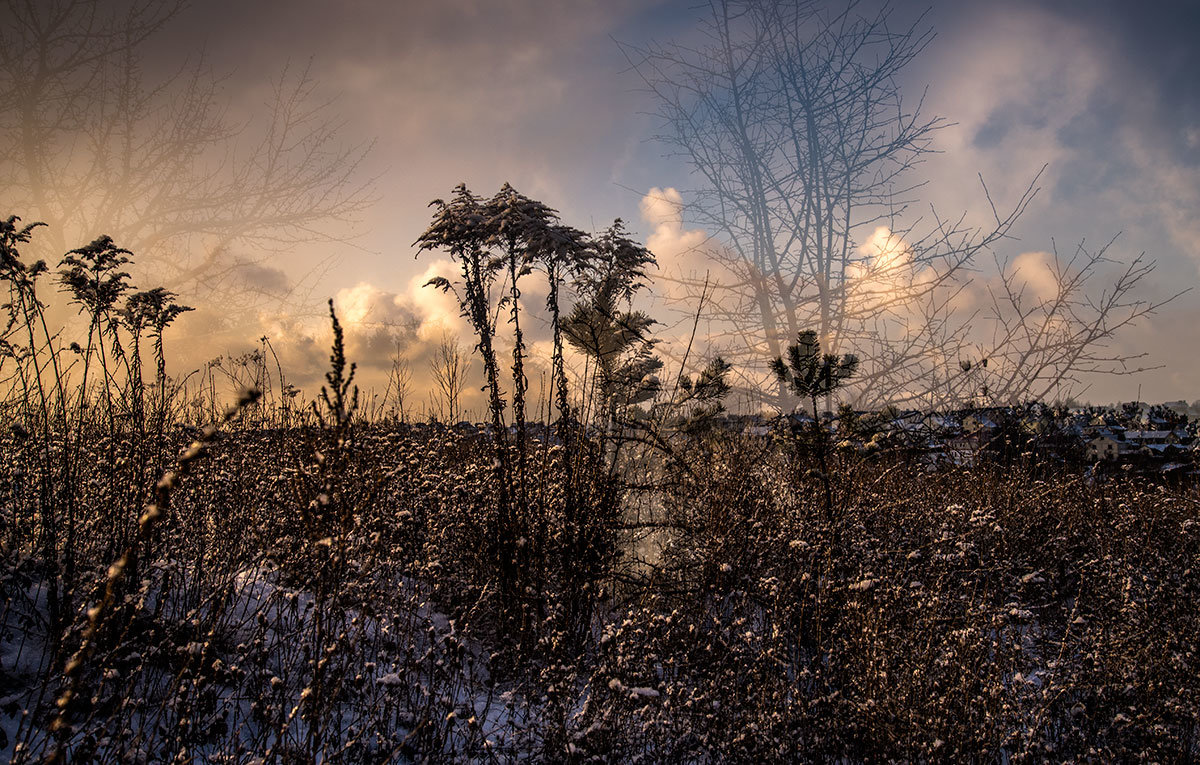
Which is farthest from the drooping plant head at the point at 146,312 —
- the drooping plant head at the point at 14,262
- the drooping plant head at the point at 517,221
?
the drooping plant head at the point at 517,221

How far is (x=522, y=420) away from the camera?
12.8 ft

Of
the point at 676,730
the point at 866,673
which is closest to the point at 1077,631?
the point at 866,673

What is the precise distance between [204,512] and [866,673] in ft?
15.7

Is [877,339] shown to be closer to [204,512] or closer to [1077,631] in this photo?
[1077,631]

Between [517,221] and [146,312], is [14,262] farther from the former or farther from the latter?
[517,221]

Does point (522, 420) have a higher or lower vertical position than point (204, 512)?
higher

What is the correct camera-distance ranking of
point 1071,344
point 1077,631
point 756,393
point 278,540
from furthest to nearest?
point 756,393 → point 1071,344 → point 278,540 → point 1077,631

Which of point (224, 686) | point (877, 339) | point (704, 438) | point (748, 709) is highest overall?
point (877, 339)

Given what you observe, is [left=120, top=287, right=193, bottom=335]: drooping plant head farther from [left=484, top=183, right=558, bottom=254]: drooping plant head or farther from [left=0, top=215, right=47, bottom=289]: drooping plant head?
[left=484, top=183, right=558, bottom=254]: drooping plant head

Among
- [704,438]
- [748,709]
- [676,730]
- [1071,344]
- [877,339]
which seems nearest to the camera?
[676,730]

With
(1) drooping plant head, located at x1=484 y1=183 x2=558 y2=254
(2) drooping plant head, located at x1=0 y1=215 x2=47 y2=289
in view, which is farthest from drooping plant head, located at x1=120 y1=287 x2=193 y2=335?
(1) drooping plant head, located at x1=484 y1=183 x2=558 y2=254

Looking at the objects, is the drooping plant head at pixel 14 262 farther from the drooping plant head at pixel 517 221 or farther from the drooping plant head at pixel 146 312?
the drooping plant head at pixel 517 221

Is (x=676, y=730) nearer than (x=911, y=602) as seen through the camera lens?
Yes

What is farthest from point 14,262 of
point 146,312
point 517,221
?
Answer: point 517,221
